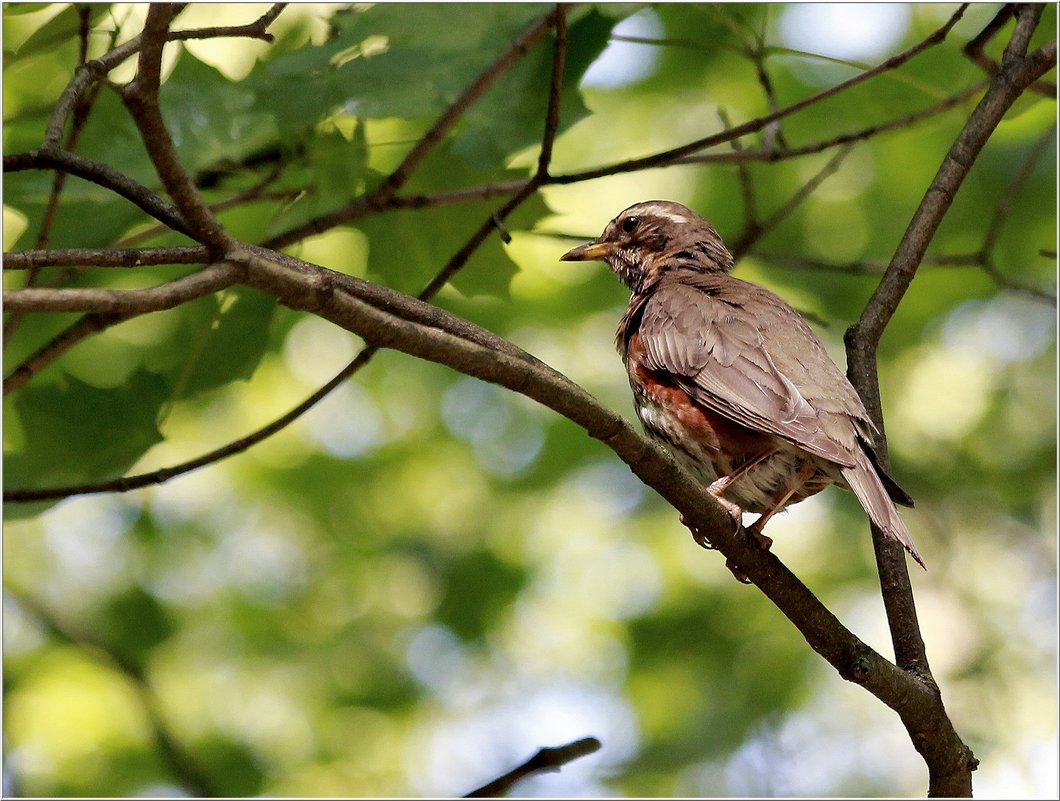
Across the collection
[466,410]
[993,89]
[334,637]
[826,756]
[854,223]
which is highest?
[854,223]

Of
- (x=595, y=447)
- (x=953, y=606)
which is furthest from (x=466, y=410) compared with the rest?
(x=953, y=606)

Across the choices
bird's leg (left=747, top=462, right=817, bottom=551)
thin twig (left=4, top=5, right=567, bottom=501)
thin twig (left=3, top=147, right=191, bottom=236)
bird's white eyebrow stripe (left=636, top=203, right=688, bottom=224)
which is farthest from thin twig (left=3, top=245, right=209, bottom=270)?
bird's white eyebrow stripe (left=636, top=203, right=688, bottom=224)

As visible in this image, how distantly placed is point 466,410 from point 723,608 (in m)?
2.55

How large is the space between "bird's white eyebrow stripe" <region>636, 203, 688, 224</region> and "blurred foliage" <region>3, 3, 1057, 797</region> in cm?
86

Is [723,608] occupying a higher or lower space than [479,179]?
lower

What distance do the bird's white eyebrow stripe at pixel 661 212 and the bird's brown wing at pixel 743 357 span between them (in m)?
0.79

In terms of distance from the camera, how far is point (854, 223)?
8.35 meters

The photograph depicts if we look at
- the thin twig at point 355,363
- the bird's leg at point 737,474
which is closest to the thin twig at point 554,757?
the bird's leg at point 737,474

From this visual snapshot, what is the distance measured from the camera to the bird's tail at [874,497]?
3660 mm

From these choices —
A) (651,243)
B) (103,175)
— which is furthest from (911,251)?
(103,175)

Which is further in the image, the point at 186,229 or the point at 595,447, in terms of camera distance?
the point at 595,447

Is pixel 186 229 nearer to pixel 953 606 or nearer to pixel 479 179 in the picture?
pixel 479 179

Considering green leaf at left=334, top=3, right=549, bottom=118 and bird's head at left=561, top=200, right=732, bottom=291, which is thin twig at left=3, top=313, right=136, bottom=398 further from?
bird's head at left=561, top=200, right=732, bottom=291

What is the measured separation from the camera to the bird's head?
589cm
